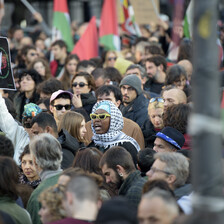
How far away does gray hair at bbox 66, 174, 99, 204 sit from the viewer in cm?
438

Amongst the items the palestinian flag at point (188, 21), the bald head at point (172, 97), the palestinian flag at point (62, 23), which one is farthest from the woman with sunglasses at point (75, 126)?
the palestinian flag at point (62, 23)

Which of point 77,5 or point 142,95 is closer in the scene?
point 142,95

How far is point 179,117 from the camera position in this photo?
7.36m

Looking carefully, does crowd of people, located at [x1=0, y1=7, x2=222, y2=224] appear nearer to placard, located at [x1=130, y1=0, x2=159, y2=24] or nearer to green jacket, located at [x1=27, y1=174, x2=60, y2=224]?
green jacket, located at [x1=27, y1=174, x2=60, y2=224]

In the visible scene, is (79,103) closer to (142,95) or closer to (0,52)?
(142,95)

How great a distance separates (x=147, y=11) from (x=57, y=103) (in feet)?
22.9

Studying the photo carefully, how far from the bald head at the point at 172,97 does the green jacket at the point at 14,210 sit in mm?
3357

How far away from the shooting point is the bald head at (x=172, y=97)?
8359 millimetres

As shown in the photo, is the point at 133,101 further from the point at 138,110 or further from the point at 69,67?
the point at 69,67

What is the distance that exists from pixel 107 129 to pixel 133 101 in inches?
63.6

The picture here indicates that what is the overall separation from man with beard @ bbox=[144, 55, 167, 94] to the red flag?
3262 millimetres

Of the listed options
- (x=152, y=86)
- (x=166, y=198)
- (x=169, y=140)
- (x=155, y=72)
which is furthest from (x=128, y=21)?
(x=166, y=198)

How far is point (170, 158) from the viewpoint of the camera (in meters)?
5.37

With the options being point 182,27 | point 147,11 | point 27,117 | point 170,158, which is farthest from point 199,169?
point 147,11
